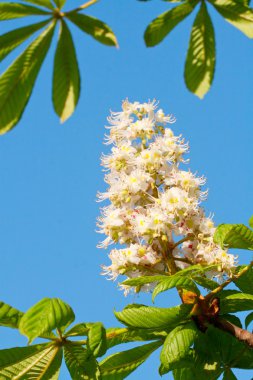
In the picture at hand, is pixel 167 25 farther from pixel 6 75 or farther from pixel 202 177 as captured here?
pixel 202 177

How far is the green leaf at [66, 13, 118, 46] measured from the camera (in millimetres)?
1615

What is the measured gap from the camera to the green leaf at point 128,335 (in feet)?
10.4

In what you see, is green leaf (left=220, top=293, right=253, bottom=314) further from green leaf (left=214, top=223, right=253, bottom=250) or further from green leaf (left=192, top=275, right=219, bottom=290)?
green leaf (left=214, top=223, right=253, bottom=250)

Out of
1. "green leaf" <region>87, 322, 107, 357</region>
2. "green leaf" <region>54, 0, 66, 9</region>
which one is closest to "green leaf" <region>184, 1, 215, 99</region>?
"green leaf" <region>54, 0, 66, 9</region>

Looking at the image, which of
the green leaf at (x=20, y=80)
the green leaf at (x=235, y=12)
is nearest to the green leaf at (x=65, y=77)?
the green leaf at (x=20, y=80)

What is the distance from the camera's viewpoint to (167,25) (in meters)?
1.77

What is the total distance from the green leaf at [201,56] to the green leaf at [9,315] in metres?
1.63

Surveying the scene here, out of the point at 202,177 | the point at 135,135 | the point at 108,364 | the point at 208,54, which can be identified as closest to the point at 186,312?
the point at 108,364

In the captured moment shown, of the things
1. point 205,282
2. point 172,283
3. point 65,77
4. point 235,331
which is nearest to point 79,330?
point 172,283

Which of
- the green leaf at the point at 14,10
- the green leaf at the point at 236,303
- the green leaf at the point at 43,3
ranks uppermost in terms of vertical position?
the green leaf at the point at 14,10

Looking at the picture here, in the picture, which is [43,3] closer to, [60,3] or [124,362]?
[60,3]

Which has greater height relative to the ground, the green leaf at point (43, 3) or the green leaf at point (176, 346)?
the green leaf at point (43, 3)

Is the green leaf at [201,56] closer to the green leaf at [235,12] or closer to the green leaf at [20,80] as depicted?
the green leaf at [235,12]

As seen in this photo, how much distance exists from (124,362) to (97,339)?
488 mm
